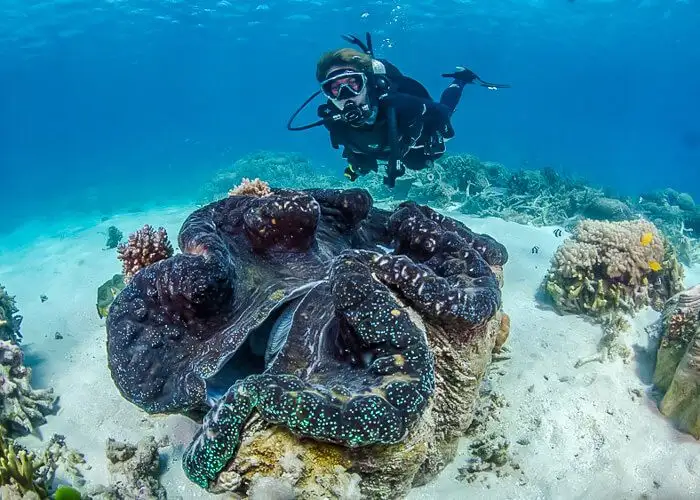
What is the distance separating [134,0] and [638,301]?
43.5 m

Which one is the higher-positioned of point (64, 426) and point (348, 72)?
point (348, 72)

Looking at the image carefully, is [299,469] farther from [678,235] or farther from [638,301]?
[678,235]

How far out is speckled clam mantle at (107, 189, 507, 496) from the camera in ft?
6.61

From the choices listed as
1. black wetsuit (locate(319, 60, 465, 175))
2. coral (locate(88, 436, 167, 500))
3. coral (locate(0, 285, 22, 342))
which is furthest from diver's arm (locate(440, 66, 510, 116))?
coral (locate(88, 436, 167, 500))

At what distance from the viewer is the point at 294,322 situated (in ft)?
9.38

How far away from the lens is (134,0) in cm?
3650

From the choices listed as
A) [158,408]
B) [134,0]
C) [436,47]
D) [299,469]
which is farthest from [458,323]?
[436,47]

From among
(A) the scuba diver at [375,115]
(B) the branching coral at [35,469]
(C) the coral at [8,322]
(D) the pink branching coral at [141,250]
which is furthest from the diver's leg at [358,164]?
(B) the branching coral at [35,469]

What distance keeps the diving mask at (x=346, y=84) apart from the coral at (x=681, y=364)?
198 inches

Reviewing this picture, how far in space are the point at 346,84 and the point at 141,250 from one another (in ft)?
14.2

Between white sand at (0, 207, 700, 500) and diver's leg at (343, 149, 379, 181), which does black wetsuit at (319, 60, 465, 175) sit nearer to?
diver's leg at (343, 149, 379, 181)

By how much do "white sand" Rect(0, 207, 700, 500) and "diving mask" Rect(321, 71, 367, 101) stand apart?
151 inches

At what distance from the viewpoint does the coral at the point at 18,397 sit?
11.4 ft

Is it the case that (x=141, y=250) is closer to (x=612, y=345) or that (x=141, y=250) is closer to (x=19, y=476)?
(x=19, y=476)
